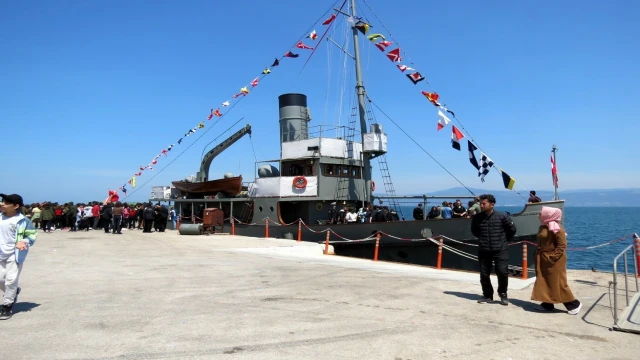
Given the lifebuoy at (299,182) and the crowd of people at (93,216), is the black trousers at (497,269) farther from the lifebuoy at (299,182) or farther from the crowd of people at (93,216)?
the crowd of people at (93,216)

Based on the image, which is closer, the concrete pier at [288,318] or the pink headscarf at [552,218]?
the concrete pier at [288,318]

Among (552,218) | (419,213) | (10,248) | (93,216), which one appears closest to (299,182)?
(419,213)

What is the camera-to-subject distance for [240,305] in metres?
6.31

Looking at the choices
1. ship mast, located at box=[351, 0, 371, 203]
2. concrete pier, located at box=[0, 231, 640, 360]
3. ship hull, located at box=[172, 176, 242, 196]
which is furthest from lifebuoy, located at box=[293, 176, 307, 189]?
concrete pier, located at box=[0, 231, 640, 360]

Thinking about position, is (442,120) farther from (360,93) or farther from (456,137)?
(360,93)

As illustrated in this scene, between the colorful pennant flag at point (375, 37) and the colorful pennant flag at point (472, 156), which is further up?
the colorful pennant flag at point (375, 37)

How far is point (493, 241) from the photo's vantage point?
6508mm

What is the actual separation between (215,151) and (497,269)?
2204cm

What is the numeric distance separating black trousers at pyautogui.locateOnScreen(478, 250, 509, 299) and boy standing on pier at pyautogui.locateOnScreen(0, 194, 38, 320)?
6.07 m

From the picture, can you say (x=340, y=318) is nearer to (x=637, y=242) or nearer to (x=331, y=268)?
(x=331, y=268)

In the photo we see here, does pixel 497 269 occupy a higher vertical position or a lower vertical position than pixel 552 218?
lower

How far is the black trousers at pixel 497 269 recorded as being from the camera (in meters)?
6.49

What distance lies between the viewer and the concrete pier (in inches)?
174

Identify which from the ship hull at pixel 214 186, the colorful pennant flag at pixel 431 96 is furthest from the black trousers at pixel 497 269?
the ship hull at pixel 214 186
